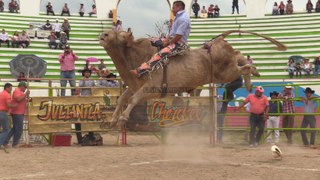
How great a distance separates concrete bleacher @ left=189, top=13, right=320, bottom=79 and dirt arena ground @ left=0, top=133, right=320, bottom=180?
58.4 ft

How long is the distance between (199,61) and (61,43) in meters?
23.4

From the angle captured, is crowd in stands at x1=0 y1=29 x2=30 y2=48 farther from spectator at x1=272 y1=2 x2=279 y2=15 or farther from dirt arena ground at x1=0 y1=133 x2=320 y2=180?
spectator at x1=272 y1=2 x2=279 y2=15

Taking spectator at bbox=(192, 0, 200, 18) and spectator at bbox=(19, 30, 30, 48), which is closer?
spectator at bbox=(19, 30, 30, 48)

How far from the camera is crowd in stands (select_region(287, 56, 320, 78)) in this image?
82.0 feet

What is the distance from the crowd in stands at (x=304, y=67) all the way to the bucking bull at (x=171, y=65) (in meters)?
17.3

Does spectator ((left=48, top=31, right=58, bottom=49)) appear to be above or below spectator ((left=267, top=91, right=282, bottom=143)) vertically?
above

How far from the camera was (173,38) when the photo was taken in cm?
824

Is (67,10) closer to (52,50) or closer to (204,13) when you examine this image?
(52,50)

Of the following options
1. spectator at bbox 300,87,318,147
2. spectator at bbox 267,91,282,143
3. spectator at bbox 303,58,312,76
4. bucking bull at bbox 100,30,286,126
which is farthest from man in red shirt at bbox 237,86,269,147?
spectator at bbox 303,58,312,76

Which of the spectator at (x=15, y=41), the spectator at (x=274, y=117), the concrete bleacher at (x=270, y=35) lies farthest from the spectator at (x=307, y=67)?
the spectator at (x=15, y=41)

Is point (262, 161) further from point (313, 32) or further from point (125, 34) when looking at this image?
point (313, 32)

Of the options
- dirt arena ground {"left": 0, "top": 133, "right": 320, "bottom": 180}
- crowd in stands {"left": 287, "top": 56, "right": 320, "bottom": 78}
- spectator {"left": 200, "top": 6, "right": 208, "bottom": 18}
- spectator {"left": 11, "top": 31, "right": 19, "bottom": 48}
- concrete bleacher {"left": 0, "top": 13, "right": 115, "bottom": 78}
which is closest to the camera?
dirt arena ground {"left": 0, "top": 133, "right": 320, "bottom": 180}

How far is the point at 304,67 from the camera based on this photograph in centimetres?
2548

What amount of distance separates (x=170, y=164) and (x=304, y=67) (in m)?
18.8
